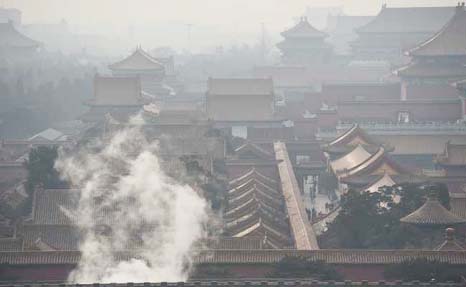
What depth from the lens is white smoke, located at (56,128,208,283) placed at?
21703 mm

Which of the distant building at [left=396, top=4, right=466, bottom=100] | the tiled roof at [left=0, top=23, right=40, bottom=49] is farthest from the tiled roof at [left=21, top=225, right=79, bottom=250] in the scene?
the tiled roof at [left=0, top=23, right=40, bottom=49]

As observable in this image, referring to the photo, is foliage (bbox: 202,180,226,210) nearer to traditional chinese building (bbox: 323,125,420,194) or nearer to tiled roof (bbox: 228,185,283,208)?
tiled roof (bbox: 228,185,283,208)

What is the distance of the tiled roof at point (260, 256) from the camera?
22547mm

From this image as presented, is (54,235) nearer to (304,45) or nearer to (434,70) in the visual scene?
(434,70)

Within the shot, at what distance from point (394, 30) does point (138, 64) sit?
1732cm

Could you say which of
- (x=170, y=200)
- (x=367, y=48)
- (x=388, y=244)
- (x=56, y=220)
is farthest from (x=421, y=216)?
(x=367, y=48)

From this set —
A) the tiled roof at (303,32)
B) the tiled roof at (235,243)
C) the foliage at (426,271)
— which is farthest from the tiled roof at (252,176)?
the tiled roof at (303,32)

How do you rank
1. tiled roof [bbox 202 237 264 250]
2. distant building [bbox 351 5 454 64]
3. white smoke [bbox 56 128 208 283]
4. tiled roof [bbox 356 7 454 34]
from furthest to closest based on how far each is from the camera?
tiled roof [bbox 356 7 454 34], distant building [bbox 351 5 454 64], tiled roof [bbox 202 237 264 250], white smoke [bbox 56 128 208 283]

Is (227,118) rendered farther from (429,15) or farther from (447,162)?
(429,15)

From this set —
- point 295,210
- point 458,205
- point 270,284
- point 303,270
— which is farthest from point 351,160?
point 270,284

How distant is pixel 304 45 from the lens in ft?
229

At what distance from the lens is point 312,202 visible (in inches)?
1385

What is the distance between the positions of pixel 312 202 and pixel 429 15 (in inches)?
1489

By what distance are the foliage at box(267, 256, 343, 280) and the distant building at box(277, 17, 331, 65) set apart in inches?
1891
